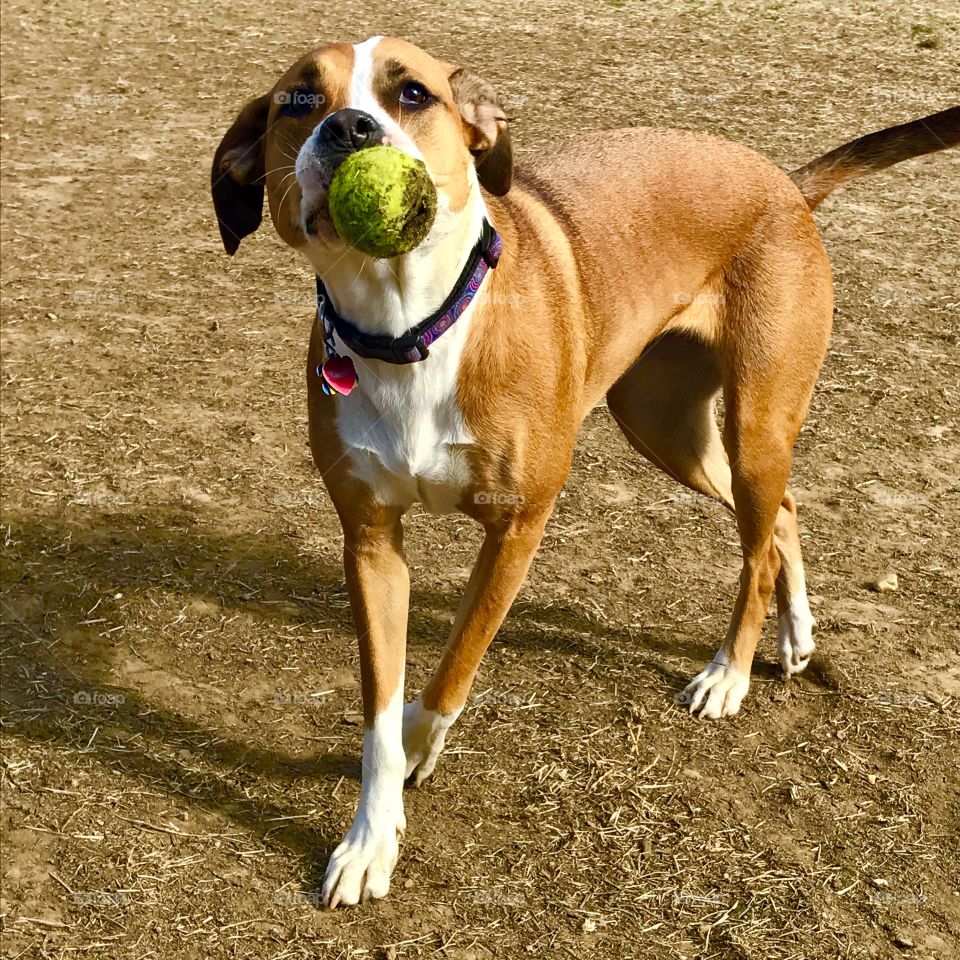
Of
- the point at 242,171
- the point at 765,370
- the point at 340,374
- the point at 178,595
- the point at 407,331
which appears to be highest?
the point at 242,171

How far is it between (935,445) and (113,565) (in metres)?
3.14

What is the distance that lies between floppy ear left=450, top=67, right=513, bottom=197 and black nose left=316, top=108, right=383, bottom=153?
418 mm

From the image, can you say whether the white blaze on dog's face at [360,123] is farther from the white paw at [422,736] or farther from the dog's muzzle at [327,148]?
the white paw at [422,736]

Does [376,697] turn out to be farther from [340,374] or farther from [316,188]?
[316,188]

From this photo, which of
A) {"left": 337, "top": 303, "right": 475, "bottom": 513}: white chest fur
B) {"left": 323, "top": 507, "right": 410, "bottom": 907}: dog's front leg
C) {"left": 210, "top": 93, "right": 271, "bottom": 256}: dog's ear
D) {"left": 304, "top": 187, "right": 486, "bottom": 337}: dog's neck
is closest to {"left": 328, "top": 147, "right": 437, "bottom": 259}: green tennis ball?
{"left": 304, "top": 187, "right": 486, "bottom": 337}: dog's neck

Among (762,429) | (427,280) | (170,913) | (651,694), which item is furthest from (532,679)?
(427,280)

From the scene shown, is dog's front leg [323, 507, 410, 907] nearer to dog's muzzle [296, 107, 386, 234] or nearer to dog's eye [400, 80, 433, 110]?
dog's muzzle [296, 107, 386, 234]

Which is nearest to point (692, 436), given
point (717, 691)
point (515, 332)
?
point (717, 691)

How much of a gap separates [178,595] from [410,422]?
173 centimetres

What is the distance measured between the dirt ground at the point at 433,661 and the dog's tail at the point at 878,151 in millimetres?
1324

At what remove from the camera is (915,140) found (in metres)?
3.70

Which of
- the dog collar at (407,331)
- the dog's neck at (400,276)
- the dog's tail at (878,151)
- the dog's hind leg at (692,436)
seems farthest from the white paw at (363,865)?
the dog's tail at (878,151)

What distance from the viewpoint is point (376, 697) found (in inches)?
124

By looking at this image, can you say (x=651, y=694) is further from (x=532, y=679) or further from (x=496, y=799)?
(x=496, y=799)
